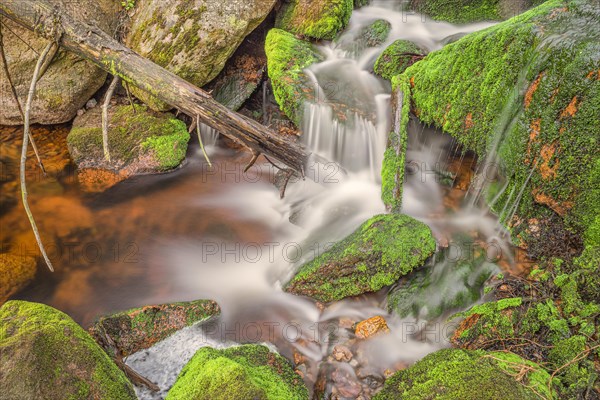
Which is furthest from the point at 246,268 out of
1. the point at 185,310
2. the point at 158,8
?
the point at 158,8

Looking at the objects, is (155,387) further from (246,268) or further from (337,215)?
(337,215)

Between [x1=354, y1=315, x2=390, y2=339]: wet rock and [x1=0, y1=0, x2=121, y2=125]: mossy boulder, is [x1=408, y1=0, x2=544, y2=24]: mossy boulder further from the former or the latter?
[x1=354, y1=315, x2=390, y2=339]: wet rock

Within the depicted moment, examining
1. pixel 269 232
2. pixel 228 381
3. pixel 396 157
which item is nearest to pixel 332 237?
pixel 269 232

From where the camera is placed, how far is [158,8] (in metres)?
7.00

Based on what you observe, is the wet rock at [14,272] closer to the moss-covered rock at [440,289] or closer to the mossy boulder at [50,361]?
the mossy boulder at [50,361]

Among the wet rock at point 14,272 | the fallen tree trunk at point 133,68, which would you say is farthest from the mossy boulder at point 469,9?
the wet rock at point 14,272

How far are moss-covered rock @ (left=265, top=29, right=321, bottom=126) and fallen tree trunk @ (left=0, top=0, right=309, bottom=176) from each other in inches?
57.3

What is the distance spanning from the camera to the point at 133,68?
516 centimetres

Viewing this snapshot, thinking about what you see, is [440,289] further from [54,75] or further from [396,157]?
[54,75]

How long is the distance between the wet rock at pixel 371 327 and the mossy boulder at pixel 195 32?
5318 mm

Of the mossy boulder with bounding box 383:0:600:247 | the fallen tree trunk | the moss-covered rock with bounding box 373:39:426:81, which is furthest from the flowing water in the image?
the fallen tree trunk

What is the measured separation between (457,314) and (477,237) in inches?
54.3

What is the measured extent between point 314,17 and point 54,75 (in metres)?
5.18

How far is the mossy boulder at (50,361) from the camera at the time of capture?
2191 mm
